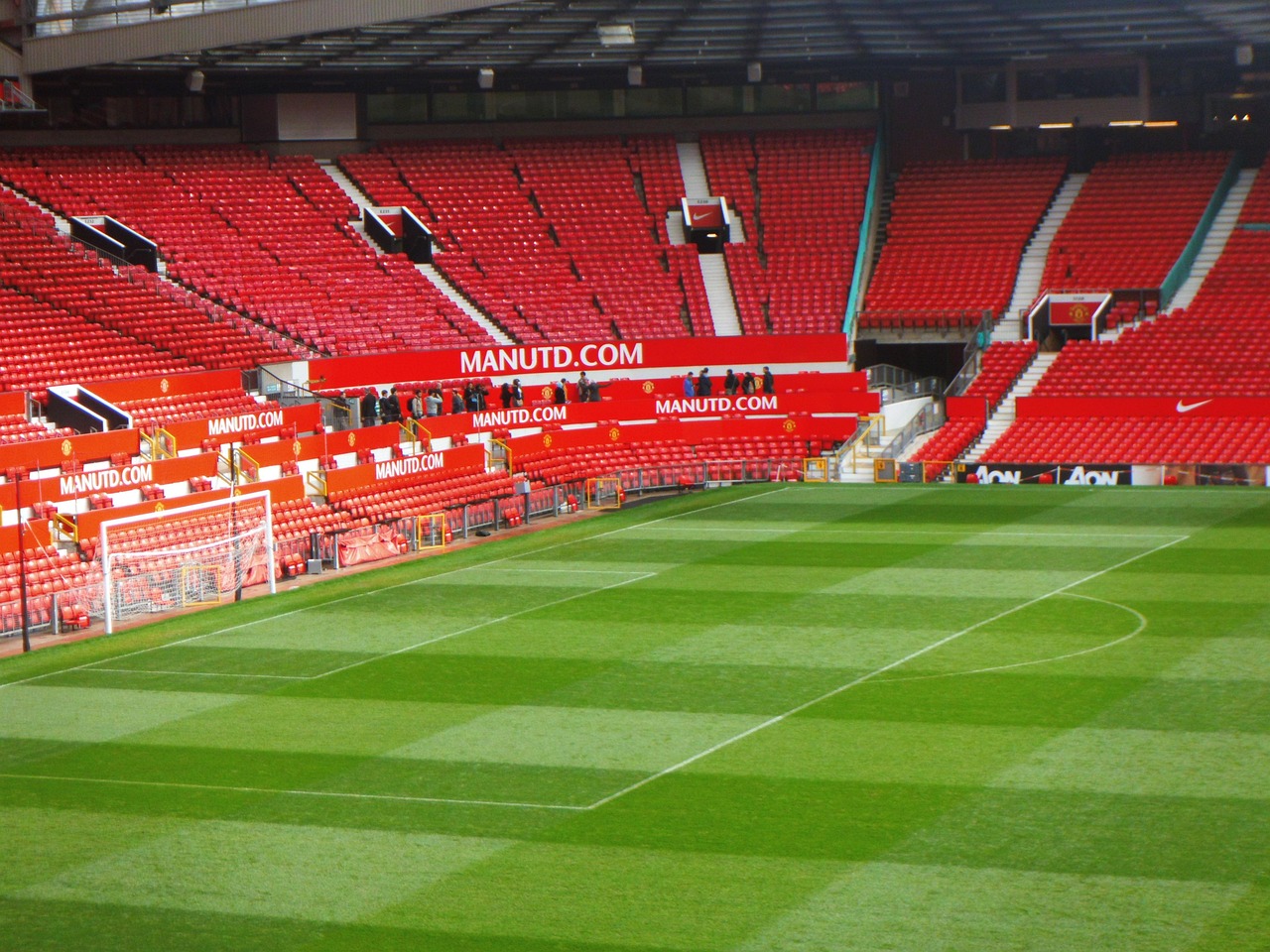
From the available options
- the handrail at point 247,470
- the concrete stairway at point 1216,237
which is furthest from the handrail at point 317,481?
the concrete stairway at point 1216,237

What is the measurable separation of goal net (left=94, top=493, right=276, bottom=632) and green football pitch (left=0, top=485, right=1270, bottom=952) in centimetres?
92

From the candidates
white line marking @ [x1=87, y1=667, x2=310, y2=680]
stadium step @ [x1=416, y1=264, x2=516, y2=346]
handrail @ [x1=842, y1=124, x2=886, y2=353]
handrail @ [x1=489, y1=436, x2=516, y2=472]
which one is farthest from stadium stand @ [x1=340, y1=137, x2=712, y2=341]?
white line marking @ [x1=87, y1=667, x2=310, y2=680]

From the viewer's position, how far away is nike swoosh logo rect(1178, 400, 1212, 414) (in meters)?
43.7

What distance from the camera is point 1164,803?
55.1 feet

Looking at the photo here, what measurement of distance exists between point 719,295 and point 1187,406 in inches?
615

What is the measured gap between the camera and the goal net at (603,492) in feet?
137

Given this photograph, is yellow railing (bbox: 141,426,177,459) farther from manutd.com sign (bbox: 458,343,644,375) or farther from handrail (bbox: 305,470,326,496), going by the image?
manutd.com sign (bbox: 458,343,644,375)

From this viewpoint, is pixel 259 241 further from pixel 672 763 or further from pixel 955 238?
pixel 672 763

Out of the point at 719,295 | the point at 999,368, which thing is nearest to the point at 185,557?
the point at 999,368

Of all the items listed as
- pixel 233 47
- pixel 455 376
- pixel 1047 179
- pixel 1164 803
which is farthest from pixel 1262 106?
pixel 1164 803

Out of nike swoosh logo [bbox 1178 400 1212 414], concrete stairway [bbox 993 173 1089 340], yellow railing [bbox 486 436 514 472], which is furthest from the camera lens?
concrete stairway [bbox 993 173 1089 340]

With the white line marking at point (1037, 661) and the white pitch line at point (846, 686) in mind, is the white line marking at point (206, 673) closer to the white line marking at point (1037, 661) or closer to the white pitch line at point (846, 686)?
the white pitch line at point (846, 686)

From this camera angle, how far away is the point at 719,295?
53625 millimetres

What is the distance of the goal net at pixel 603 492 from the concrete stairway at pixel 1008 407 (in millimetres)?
9292
